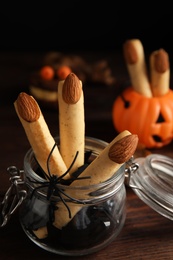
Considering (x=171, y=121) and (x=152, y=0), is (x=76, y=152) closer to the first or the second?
(x=171, y=121)

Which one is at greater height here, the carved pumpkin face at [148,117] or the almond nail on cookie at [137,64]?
the almond nail on cookie at [137,64]

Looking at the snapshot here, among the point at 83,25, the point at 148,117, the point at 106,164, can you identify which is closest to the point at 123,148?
the point at 106,164

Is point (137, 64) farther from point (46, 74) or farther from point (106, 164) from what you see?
point (106, 164)

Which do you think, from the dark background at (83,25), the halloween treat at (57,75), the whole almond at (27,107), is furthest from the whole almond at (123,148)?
the dark background at (83,25)

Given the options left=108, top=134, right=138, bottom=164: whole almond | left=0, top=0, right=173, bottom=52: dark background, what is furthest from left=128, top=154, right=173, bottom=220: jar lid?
left=0, top=0, right=173, bottom=52: dark background

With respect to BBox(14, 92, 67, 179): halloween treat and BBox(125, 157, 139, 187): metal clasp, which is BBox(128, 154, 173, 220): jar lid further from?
BBox(14, 92, 67, 179): halloween treat

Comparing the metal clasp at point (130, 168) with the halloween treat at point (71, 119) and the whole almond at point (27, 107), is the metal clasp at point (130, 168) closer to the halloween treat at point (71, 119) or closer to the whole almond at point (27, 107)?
the halloween treat at point (71, 119)
